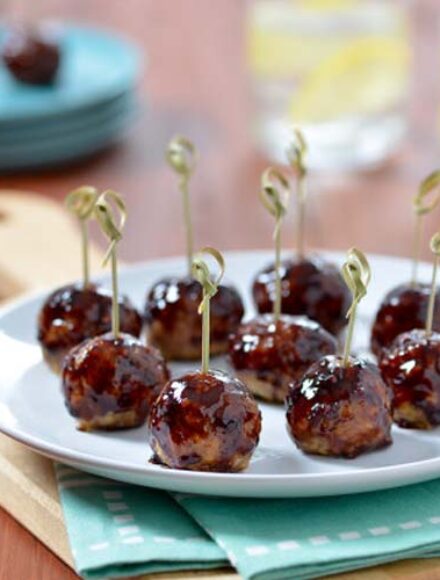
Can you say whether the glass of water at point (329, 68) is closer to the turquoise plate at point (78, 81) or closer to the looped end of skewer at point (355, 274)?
the turquoise plate at point (78, 81)

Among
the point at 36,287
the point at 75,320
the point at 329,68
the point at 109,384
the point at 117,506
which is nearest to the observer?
the point at 117,506

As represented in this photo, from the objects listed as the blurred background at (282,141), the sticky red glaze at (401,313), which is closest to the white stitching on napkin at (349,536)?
the sticky red glaze at (401,313)

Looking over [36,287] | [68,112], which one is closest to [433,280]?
[36,287]

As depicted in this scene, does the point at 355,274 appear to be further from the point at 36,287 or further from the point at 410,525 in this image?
the point at 36,287

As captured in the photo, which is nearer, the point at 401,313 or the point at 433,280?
the point at 433,280

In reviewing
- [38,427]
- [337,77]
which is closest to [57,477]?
[38,427]

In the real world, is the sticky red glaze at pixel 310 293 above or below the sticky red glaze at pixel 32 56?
above
